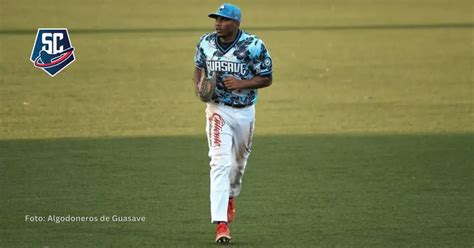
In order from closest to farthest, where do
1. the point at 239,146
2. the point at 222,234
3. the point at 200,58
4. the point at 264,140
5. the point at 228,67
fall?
the point at 222,234
the point at 228,67
the point at 200,58
the point at 239,146
the point at 264,140

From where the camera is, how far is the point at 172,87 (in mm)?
22500

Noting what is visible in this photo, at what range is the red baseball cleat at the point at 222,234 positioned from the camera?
1002 centimetres

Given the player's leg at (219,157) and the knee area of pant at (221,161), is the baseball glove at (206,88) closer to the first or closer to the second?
the player's leg at (219,157)

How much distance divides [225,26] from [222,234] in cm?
173

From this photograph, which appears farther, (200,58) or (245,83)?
(200,58)

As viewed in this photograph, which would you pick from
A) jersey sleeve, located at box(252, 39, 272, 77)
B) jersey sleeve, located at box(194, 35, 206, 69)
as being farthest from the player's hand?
jersey sleeve, located at box(194, 35, 206, 69)

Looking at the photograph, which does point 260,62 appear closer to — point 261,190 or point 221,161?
point 221,161

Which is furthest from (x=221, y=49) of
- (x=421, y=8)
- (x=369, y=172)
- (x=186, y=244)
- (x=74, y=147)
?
(x=421, y=8)

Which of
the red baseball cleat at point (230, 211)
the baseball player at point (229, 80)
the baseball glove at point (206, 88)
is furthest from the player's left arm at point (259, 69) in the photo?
the red baseball cleat at point (230, 211)

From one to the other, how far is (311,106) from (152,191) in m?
7.79

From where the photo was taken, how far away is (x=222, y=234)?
32.9 ft

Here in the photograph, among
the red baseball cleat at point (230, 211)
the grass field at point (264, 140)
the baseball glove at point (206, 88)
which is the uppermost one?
the baseball glove at point (206, 88)

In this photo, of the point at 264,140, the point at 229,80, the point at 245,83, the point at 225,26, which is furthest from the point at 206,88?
the point at 264,140

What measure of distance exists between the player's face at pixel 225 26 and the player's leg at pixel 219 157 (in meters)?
0.62
